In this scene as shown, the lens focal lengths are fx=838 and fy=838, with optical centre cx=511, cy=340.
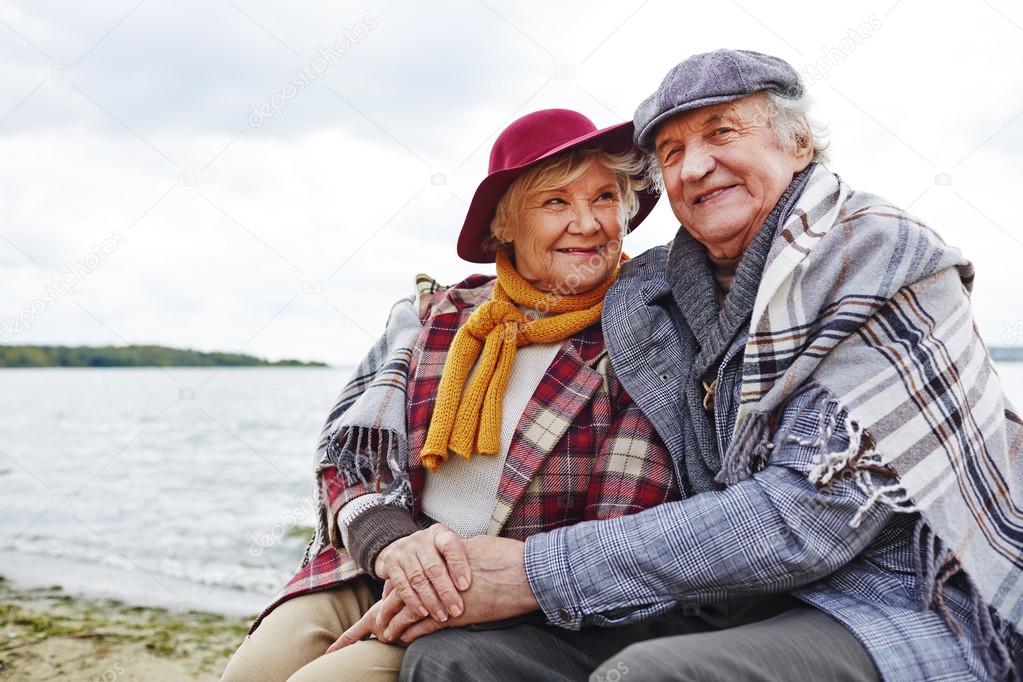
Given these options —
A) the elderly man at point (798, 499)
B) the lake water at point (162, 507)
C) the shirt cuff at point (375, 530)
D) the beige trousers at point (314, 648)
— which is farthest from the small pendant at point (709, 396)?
the lake water at point (162, 507)

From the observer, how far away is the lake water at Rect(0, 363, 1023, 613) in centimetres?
616

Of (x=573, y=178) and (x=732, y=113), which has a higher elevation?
(x=573, y=178)

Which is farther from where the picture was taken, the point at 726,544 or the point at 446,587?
the point at 446,587

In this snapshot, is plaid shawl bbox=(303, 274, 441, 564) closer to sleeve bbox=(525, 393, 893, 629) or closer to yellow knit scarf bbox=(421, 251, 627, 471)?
yellow knit scarf bbox=(421, 251, 627, 471)

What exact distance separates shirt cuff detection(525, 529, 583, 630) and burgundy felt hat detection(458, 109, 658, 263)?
110 cm

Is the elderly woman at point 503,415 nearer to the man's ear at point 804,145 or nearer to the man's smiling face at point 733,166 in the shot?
the man's smiling face at point 733,166

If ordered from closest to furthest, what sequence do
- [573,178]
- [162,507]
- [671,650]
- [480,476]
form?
[671,650], [480,476], [573,178], [162,507]

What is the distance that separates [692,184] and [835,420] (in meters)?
0.73

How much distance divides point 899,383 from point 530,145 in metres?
1.26

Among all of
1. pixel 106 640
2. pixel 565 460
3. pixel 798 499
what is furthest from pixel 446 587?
pixel 106 640

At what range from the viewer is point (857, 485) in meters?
1.64

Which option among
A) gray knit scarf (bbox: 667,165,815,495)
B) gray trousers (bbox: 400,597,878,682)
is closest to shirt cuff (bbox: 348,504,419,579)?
gray trousers (bbox: 400,597,878,682)

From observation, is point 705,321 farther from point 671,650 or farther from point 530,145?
point 671,650

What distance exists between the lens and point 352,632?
6.64 feet
